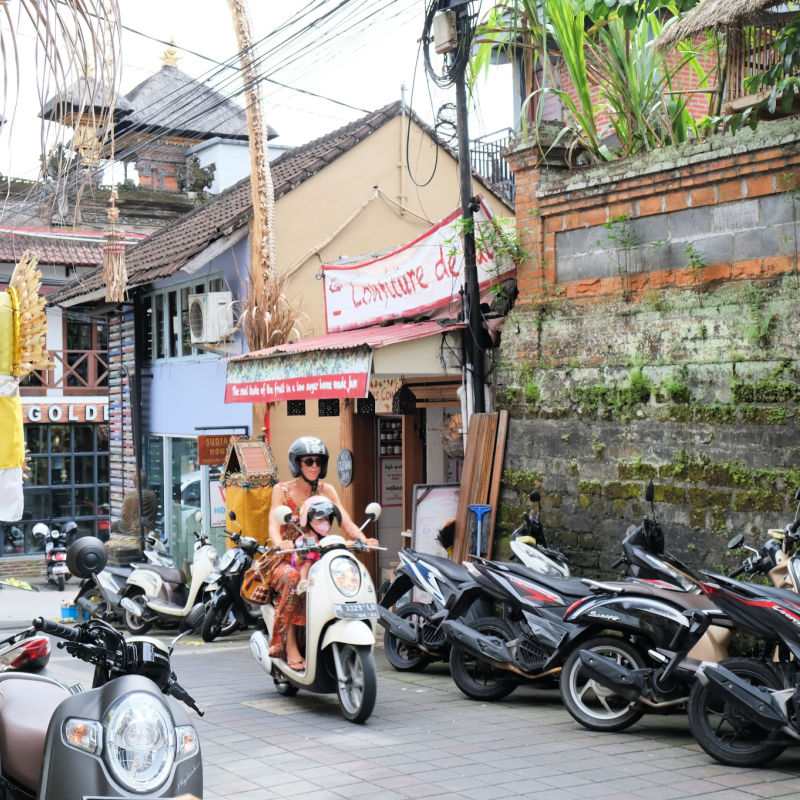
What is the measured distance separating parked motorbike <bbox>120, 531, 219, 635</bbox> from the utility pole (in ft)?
14.5

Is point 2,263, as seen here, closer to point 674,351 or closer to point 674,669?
point 674,351

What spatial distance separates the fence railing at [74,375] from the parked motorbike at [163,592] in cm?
1264

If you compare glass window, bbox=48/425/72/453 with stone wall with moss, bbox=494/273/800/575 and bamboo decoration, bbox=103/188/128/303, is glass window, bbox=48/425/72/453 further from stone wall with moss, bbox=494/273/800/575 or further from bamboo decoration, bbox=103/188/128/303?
stone wall with moss, bbox=494/273/800/575

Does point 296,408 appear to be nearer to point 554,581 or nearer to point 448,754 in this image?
point 554,581

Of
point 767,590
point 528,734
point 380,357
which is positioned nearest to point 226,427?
point 380,357

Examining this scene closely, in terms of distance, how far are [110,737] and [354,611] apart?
3506 millimetres

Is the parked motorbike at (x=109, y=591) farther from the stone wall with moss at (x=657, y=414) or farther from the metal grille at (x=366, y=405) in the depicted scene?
the stone wall with moss at (x=657, y=414)

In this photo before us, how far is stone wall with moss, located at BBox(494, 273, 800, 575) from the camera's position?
23.0 feet

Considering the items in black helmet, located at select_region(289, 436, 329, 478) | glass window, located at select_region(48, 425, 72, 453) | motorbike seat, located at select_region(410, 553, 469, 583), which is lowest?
motorbike seat, located at select_region(410, 553, 469, 583)

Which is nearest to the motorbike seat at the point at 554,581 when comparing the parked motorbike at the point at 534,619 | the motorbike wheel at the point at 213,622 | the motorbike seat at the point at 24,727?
the parked motorbike at the point at 534,619

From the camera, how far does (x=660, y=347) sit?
7863 mm

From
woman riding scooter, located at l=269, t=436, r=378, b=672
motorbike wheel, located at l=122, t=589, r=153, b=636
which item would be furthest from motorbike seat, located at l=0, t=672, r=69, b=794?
motorbike wheel, located at l=122, t=589, r=153, b=636

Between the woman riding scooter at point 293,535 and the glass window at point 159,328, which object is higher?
the glass window at point 159,328

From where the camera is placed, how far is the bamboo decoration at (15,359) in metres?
4.04
